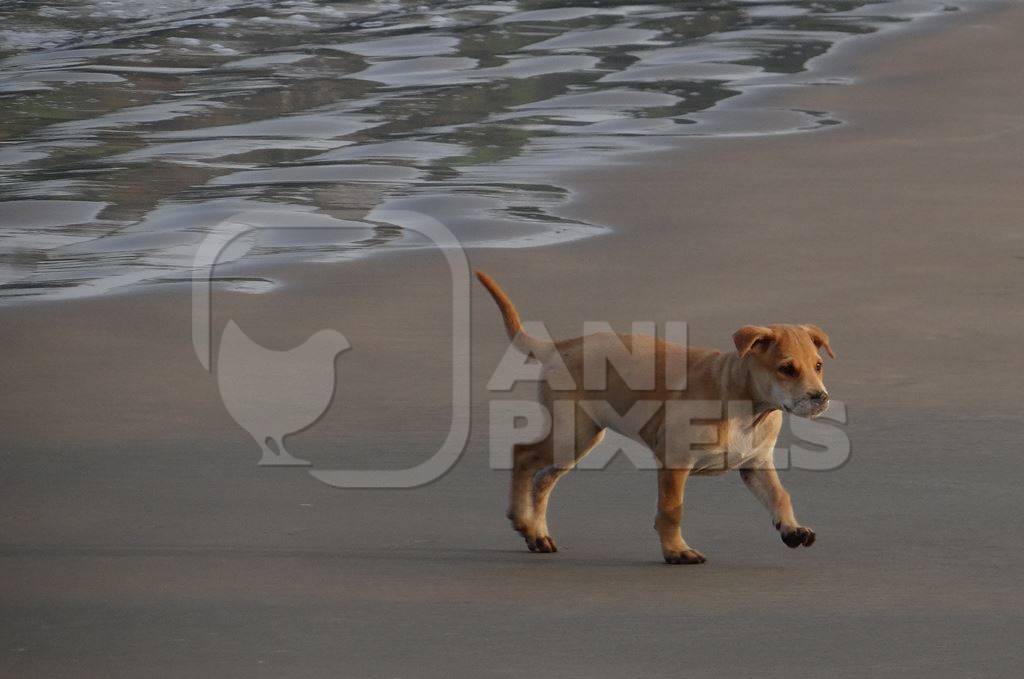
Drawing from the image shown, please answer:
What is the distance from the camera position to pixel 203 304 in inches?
316

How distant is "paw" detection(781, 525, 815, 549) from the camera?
15.4 feet

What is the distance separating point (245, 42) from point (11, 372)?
11599mm

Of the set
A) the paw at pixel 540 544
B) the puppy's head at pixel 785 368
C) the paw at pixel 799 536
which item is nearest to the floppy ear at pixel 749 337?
the puppy's head at pixel 785 368

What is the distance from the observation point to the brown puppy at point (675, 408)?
4656 millimetres

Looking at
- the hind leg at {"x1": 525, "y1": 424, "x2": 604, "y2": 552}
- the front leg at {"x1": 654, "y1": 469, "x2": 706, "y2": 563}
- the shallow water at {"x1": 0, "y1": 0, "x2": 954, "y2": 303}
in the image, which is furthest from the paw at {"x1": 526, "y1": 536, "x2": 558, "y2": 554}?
the shallow water at {"x1": 0, "y1": 0, "x2": 954, "y2": 303}

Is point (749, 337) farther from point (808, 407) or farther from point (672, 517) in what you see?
point (672, 517)

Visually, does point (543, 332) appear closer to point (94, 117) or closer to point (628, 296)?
point (628, 296)

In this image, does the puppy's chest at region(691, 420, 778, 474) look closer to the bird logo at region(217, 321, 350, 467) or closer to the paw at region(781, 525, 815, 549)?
the paw at region(781, 525, 815, 549)

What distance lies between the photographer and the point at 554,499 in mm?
5449

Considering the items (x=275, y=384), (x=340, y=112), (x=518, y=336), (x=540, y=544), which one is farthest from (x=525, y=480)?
(x=340, y=112)

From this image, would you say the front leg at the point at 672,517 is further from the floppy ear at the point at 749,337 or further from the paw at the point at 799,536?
the floppy ear at the point at 749,337

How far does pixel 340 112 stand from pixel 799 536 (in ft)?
30.8

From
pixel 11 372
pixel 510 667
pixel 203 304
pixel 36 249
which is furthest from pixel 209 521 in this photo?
pixel 36 249

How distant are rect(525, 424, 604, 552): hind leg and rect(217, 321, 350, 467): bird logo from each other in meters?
1.12
